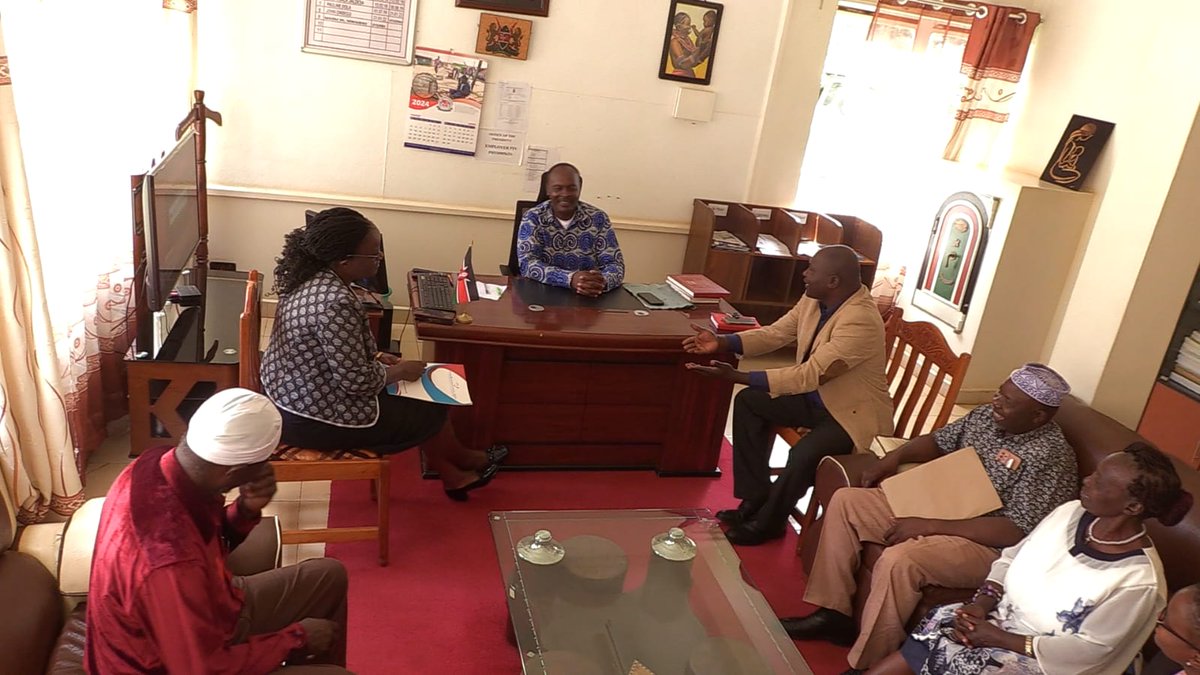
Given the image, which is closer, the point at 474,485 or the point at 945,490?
the point at 945,490

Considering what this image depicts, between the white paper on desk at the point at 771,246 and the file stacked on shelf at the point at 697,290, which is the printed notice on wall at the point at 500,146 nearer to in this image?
the file stacked on shelf at the point at 697,290

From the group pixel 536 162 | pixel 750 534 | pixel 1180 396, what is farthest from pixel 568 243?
pixel 1180 396

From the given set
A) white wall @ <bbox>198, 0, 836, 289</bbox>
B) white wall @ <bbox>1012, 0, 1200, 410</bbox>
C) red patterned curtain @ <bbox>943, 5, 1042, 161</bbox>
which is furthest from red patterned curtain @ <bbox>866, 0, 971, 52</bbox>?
white wall @ <bbox>1012, 0, 1200, 410</bbox>

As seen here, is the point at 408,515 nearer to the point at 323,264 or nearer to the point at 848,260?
the point at 323,264

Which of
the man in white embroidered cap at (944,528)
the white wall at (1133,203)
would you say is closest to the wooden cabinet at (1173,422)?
the white wall at (1133,203)

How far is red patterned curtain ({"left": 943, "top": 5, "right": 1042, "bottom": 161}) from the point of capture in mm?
4930

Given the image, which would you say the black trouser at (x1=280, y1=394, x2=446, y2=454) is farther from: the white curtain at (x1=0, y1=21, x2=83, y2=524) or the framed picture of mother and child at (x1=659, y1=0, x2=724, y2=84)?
the framed picture of mother and child at (x1=659, y1=0, x2=724, y2=84)

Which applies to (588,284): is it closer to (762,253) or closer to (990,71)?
(762,253)

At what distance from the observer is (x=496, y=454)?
346 cm

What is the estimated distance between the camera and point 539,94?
468 centimetres

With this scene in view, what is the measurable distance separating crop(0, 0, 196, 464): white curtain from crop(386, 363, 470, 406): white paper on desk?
1.11 meters

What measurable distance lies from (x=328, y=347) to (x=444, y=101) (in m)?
2.31

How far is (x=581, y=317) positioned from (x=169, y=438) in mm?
1678

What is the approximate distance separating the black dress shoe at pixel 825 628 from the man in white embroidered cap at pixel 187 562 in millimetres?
1550
